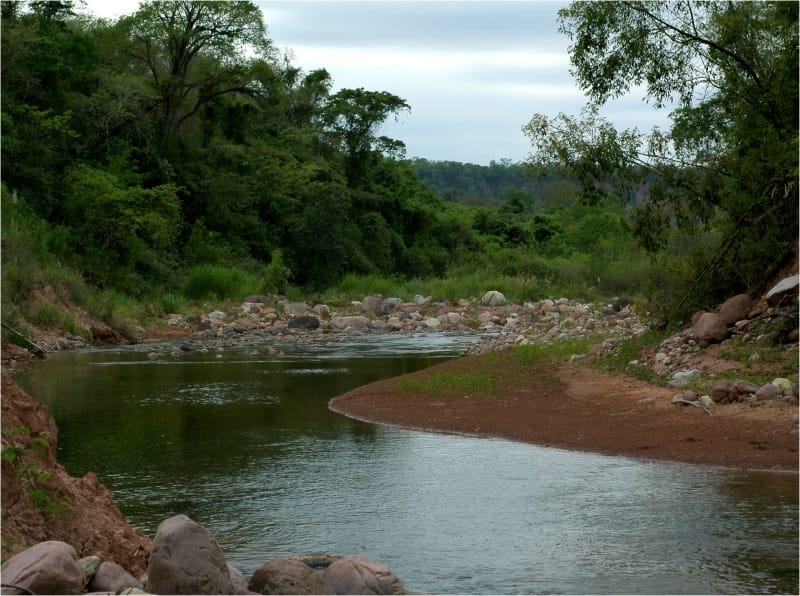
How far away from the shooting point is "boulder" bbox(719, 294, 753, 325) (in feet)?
54.3

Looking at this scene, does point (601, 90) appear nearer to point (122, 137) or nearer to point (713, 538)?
point (713, 538)

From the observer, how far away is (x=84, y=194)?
37938 mm

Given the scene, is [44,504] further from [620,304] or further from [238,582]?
[620,304]

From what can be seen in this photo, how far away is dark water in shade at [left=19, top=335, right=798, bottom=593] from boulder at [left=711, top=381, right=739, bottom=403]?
2461 mm

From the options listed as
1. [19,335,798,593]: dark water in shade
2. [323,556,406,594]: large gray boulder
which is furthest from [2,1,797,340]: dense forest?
[323,556,406,594]: large gray boulder

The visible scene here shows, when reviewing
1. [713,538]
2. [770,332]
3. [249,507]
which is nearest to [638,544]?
[713,538]

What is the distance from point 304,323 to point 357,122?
2385 cm

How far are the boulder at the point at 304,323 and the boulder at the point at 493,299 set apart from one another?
33.3ft

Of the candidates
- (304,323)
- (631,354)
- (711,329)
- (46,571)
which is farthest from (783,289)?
(304,323)

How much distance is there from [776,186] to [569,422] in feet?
16.8

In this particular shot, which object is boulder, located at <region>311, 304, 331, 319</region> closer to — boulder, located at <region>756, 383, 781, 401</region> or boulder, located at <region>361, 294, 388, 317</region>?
boulder, located at <region>361, 294, 388, 317</region>

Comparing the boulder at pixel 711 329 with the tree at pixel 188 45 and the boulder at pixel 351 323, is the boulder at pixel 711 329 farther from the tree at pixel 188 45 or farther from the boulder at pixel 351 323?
the tree at pixel 188 45

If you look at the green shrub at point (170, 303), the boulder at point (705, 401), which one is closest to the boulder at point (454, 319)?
the green shrub at point (170, 303)

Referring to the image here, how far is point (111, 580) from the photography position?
6500mm
